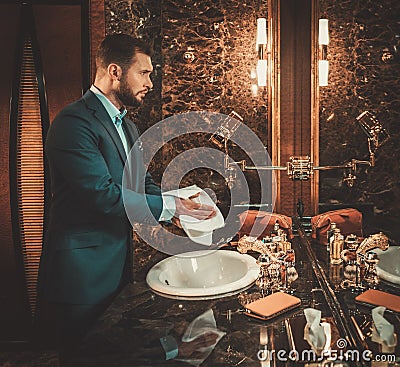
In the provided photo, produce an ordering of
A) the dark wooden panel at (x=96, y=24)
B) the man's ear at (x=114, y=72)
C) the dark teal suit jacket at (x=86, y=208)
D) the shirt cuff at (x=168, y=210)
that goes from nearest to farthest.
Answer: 1. the dark teal suit jacket at (x=86, y=208)
2. the shirt cuff at (x=168, y=210)
3. the man's ear at (x=114, y=72)
4. the dark wooden panel at (x=96, y=24)

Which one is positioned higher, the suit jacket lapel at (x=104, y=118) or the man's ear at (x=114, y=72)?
the man's ear at (x=114, y=72)

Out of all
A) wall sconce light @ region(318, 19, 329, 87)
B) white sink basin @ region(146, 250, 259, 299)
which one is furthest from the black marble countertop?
wall sconce light @ region(318, 19, 329, 87)

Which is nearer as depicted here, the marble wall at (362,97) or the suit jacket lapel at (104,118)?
the marble wall at (362,97)

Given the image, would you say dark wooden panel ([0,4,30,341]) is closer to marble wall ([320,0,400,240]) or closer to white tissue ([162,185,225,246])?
white tissue ([162,185,225,246])

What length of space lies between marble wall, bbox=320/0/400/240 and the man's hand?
489 millimetres

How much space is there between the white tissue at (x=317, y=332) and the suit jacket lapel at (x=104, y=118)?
3.83 ft

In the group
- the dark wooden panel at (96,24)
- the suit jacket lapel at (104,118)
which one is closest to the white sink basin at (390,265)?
the suit jacket lapel at (104,118)

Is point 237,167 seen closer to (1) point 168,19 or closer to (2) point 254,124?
(2) point 254,124

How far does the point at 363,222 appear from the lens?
1599 mm

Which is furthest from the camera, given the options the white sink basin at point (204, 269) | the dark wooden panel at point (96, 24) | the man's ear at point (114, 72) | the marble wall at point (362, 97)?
the dark wooden panel at point (96, 24)

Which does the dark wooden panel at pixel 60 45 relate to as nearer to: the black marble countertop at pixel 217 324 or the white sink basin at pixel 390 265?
the black marble countertop at pixel 217 324

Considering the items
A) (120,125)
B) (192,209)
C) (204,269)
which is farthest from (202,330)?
(120,125)

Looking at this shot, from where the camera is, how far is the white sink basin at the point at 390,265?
135cm

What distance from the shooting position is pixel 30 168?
10.2 ft
